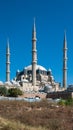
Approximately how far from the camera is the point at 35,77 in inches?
3002

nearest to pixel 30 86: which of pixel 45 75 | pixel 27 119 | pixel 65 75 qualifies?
pixel 65 75

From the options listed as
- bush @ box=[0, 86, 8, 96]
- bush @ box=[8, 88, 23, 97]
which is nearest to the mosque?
bush @ box=[8, 88, 23, 97]

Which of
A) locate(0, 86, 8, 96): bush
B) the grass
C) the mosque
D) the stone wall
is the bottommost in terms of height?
the grass

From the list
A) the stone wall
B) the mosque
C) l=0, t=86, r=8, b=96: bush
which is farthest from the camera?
the mosque

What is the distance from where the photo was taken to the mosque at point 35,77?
74.8 m

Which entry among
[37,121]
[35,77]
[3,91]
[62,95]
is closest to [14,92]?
[3,91]

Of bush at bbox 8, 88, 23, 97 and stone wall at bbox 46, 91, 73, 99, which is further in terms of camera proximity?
stone wall at bbox 46, 91, 73, 99

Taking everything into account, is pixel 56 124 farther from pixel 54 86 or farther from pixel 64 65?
pixel 54 86

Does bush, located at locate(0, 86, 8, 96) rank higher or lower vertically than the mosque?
lower

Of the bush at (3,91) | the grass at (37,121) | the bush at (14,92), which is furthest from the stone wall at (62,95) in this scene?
the grass at (37,121)

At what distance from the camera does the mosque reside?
Result: 74.8 metres

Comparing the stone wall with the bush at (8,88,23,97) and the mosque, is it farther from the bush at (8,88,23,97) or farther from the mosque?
the bush at (8,88,23,97)

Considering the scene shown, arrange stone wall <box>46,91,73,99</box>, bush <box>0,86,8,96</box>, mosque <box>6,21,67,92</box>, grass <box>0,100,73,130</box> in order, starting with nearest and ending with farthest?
grass <box>0,100,73,130</box>, bush <box>0,86,8,96</box>, stone wall <box>46,91,73,99</box>, mosque <box>6,21,67,92</box>

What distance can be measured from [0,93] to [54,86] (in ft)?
81.4
